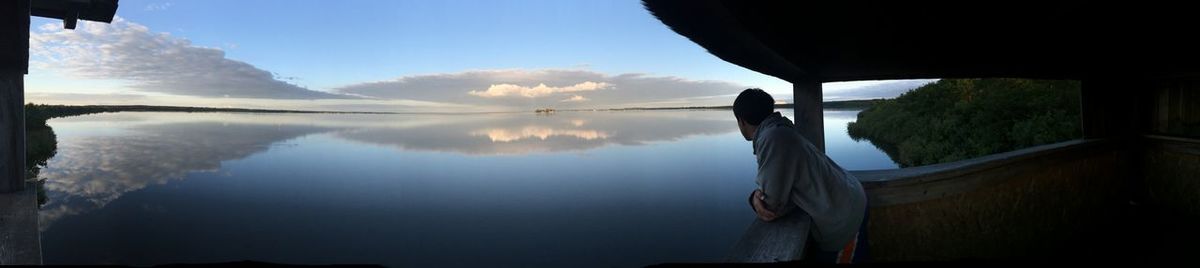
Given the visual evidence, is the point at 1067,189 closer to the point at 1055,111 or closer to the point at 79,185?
the point at 1055,111

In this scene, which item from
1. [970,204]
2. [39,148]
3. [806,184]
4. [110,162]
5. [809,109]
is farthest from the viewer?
[110,162]

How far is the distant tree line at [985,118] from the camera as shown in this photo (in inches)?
564

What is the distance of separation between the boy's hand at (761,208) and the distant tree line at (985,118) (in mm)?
13943

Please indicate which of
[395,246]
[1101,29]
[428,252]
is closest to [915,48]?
[1101,29]

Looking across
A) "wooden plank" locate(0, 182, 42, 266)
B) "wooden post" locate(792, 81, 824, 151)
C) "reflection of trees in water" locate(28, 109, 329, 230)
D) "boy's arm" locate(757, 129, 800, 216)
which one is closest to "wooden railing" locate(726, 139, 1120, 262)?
"boy's arm" locate(757, 129, 800, 216)

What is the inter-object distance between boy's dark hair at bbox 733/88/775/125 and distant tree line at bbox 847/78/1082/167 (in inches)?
548

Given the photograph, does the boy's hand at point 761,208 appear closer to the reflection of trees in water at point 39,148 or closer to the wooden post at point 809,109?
the wooden post at point 809,109

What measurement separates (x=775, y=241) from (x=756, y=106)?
60cm

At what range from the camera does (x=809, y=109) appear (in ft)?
17.9

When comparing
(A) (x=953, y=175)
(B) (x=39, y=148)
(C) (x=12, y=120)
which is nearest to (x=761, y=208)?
(A) (x=953, y=175)

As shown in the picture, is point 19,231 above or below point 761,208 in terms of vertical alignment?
below

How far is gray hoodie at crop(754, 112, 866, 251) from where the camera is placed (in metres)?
2.11

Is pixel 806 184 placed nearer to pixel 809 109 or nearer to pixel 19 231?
pixel 809 109

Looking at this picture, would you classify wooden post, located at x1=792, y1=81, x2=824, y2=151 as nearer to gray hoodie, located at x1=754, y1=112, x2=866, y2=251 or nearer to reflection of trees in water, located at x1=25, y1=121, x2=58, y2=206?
gray hoodie, located at x1=754, y1=112, x2=866, y2=251
